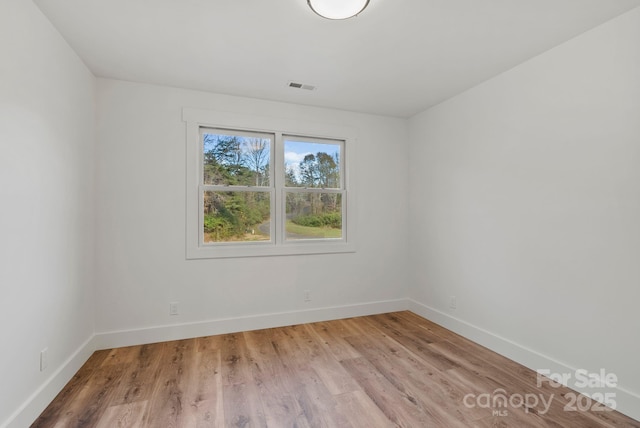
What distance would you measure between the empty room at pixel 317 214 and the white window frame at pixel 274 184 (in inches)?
1.0

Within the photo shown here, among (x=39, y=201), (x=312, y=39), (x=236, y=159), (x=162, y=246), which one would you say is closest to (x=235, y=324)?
(x=162, y=246)

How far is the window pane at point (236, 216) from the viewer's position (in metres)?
3.22

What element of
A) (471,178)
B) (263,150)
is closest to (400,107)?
(471,178)

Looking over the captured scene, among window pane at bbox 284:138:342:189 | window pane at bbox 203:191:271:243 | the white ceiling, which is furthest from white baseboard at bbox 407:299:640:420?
the white ceiling

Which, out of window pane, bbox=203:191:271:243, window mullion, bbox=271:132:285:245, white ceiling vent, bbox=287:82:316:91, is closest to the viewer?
white ceiling vent, bbox=287:82:316:91

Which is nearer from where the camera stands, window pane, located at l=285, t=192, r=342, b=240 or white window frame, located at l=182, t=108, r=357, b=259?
white window frame, located at l=182, t=108, r=357, b=259

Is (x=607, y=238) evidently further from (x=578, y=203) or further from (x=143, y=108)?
(x=143, y=108)

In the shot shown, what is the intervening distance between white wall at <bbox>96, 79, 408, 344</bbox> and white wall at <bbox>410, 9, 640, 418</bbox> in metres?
1.47

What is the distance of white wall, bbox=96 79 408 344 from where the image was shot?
2.79 m

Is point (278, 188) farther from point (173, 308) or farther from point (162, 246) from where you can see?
point (173, 308)

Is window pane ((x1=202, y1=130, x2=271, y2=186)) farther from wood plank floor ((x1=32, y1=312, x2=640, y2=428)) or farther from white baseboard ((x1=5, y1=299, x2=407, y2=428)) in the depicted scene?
wood plank floor ((x1=32, y1=312, x2=640, y2=428))

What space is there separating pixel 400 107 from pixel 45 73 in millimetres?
3280

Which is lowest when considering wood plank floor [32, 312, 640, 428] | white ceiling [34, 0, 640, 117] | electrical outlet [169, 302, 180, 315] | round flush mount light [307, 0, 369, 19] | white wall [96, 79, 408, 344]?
wood plank floor [32, 312, 640, 428]

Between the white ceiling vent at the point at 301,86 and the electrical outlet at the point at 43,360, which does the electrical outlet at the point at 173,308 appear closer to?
the electrical outlet at the point at 43,360
